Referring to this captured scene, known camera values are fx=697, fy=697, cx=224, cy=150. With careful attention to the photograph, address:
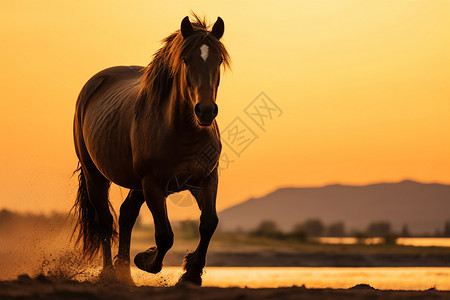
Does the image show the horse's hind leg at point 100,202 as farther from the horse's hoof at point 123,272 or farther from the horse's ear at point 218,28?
the horse's ear at point 218,28

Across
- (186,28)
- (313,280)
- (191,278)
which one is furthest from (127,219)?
(313,280)

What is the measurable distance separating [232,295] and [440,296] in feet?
6.13

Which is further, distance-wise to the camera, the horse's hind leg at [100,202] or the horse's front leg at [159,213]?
the horse's hind leg at [100,202]

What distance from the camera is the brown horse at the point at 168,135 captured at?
6395mm

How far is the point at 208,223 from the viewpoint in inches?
264

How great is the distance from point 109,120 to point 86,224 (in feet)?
6.41

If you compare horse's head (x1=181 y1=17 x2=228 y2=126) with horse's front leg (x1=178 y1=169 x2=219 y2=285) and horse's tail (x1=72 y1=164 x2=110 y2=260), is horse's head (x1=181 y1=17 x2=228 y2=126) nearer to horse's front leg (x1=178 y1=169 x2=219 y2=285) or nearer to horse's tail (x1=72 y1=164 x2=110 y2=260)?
horse's front leg (x1=178 y1=169 x2=219 y2=285)

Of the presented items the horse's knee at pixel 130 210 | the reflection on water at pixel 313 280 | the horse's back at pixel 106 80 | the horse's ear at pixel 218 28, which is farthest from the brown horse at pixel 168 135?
the horse's back at pixel 106 80

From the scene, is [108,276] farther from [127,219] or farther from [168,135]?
[168,135]

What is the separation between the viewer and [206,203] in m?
6.73

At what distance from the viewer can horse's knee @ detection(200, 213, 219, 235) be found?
670 cm

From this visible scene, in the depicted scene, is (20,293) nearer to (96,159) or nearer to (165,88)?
(165,88)

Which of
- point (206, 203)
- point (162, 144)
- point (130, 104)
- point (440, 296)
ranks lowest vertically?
point (440, 296)

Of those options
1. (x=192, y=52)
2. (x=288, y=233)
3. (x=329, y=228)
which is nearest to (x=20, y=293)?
(x=192, y=52)
